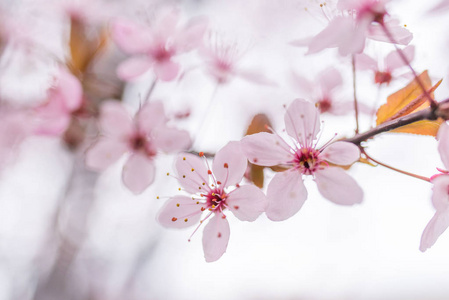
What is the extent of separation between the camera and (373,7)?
0.57 m

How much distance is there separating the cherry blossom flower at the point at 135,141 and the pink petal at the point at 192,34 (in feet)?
0.59

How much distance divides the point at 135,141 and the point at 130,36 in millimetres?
257

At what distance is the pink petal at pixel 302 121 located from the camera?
0.60 m

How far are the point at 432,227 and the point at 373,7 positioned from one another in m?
0.31

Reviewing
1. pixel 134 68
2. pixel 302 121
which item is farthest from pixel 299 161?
pixel 134 68

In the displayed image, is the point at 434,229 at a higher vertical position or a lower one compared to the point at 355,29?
lower

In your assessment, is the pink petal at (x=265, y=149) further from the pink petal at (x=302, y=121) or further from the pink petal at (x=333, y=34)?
the pink petal at (x=333, y=34)

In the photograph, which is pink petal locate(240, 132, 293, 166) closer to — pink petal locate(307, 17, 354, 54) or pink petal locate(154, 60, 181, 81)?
pink petal locate(307, 17, 354, 54)

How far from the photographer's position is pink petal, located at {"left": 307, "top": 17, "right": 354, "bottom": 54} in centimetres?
54

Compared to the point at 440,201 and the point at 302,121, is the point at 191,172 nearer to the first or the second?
the point at 302,121

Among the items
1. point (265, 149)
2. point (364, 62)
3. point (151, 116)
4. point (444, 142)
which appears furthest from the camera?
point (151, 116)

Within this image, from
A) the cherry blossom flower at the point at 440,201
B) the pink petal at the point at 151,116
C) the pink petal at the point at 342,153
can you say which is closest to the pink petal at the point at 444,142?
the cherry blossom flower at the point at 440,201

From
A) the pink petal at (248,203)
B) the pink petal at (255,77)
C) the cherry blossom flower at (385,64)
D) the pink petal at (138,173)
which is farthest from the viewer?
the pink petal at (255,77)

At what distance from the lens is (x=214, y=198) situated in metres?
0.69
